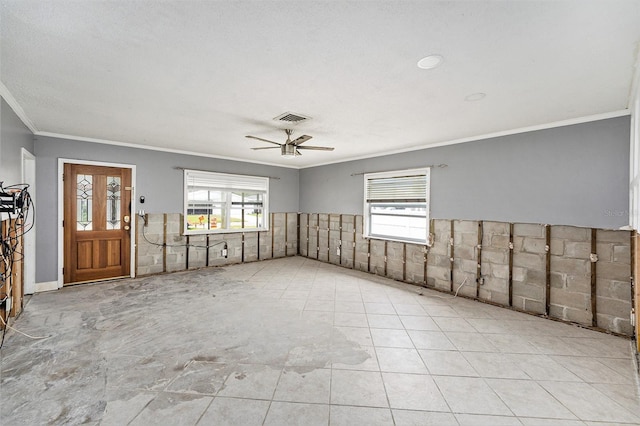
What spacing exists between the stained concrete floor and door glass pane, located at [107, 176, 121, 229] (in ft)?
4.74

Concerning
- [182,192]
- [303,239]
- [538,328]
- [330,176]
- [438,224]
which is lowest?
[538,328]

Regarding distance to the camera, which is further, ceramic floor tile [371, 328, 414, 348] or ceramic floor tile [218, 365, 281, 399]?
ceramic floor tile [371, 328, 414, 348]

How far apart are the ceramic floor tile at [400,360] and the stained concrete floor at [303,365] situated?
0.02 meters

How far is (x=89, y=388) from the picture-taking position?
2080 mm

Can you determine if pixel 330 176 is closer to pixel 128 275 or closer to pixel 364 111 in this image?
pixel 364 111

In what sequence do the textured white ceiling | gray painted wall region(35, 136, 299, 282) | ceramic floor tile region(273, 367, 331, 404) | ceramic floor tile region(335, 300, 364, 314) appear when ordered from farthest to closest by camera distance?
gray painted wall region(35, 136, 299, 282) < ceramic floor tile region(335, 300, 364, 314) < ceramic floor tile region(273, 367, 331, 404) < the textured white ceiling

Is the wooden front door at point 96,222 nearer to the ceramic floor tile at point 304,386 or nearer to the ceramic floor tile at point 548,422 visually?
the ceramic floor tile at point 304,386

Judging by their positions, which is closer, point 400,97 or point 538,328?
point 400,97

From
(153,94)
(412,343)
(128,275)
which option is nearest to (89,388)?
(153,94)

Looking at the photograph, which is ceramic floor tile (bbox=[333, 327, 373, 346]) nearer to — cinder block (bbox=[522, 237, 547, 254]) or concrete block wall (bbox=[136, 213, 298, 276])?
cinder block (bbox=[522, 237, 547, 254])

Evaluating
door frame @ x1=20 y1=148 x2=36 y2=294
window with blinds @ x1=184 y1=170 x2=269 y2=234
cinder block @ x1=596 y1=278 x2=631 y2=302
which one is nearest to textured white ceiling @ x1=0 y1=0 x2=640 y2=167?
door frame @ x1=20 y1=148 x2=36 y2=294

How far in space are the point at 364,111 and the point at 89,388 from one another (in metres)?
3.73

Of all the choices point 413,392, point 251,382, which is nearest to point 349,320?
point 413,392

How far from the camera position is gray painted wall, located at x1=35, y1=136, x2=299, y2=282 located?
14.2 ft
